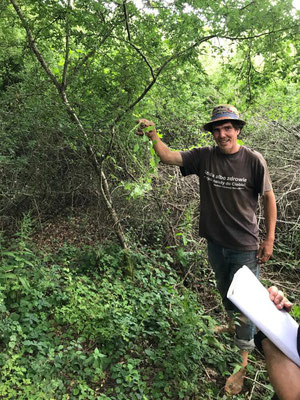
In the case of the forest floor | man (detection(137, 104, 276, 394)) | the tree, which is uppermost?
the tree

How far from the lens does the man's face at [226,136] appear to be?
2490mm

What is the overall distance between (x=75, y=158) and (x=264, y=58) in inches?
107

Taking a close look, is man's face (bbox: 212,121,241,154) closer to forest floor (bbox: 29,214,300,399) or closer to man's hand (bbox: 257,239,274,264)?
man's hand (bbox: 257,239,274,264)

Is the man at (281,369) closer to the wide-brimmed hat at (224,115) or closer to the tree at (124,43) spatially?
the wide-brimmed hat at (224,115)

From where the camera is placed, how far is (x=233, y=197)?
2.52 m

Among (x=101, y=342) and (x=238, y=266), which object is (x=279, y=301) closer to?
(x=238, y=266)

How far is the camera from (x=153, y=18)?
8.13 ft

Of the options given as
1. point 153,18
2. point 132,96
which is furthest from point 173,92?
point 153,18

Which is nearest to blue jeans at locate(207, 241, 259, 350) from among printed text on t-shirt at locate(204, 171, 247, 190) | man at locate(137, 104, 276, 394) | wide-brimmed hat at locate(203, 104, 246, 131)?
man at locate(137, 104, 276, 394)

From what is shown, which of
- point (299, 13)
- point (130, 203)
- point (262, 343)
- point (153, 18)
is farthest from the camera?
point (130, 203)

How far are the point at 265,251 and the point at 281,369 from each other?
1.11 m

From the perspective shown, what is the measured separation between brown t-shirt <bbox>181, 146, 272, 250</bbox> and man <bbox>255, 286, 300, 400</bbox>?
0.80m

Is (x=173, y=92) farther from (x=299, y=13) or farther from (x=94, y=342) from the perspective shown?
(x=94, y=342)

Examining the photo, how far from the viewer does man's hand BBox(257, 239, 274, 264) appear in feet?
8.52
